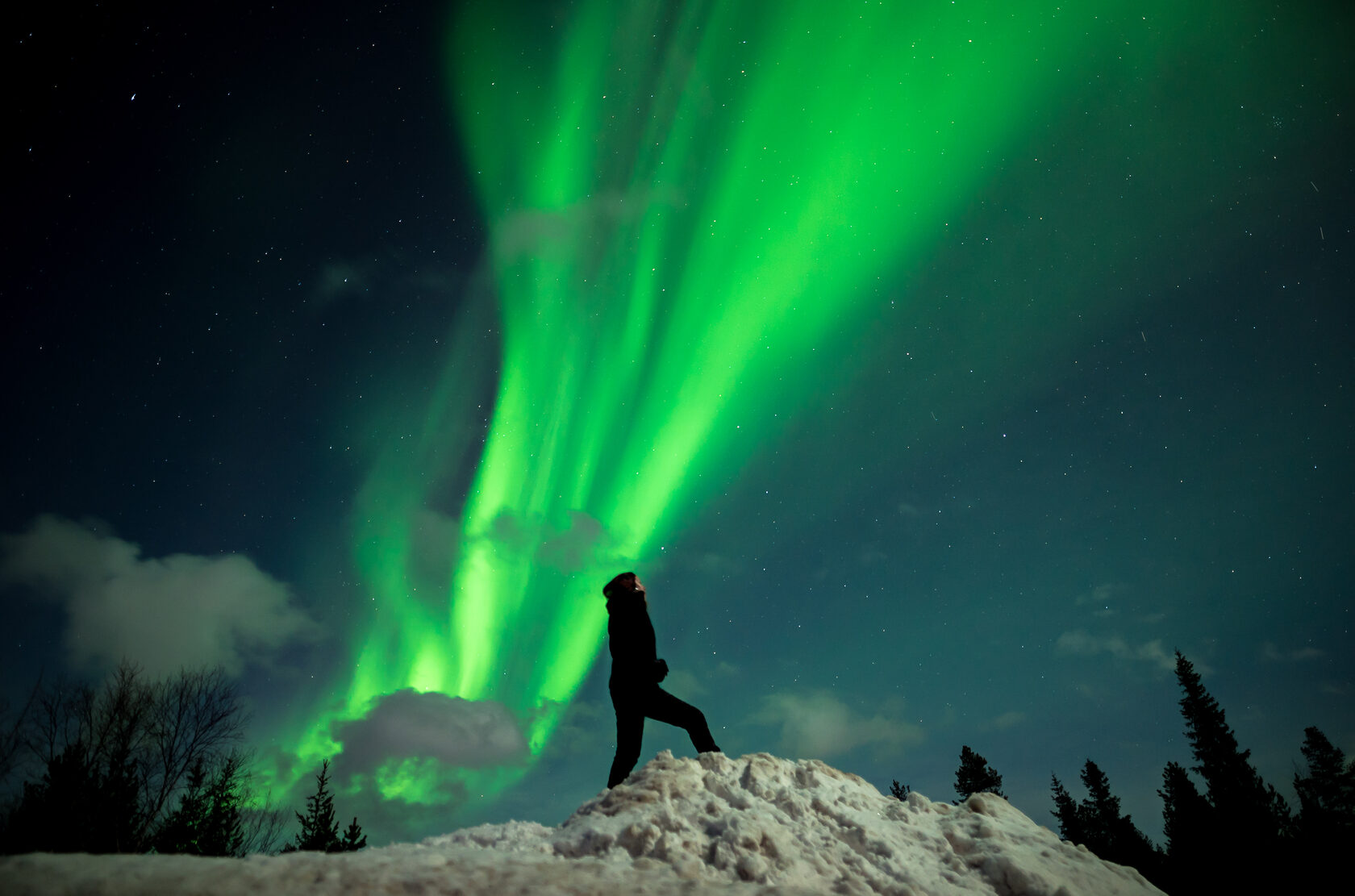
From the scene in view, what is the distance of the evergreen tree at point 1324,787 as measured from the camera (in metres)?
46.1

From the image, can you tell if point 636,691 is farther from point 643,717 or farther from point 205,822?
point 205,822

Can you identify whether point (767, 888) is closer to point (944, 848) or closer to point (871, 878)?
point (871, 878)

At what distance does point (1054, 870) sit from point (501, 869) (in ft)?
15.2

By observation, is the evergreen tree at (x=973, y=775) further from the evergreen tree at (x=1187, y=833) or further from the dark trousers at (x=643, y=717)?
the dark trousers at (x=643, y=717)

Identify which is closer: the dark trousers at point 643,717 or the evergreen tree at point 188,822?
the dark trousers at point 643,717

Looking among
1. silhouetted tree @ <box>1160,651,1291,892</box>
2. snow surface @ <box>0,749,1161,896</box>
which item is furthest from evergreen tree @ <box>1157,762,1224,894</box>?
snow surface @ <box>0,749,1161,896</box>

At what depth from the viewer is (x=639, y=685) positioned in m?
7.02

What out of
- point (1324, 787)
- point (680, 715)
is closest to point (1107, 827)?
point (1324, 787)

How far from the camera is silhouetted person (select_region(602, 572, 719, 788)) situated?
22.8 ft

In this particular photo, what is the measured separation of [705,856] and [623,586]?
3269 mm

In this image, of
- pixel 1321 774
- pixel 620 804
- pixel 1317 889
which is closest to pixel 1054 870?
pixel 620 804

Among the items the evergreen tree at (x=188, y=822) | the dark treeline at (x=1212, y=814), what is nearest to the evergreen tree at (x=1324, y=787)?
the dark treeline at (x=1212, y=814)

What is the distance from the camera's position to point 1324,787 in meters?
50.3

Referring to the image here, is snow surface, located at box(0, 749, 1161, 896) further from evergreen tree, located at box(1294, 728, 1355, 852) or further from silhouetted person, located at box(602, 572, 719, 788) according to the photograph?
evergreen tree, located at box(1294, 728, 1355, 852)
